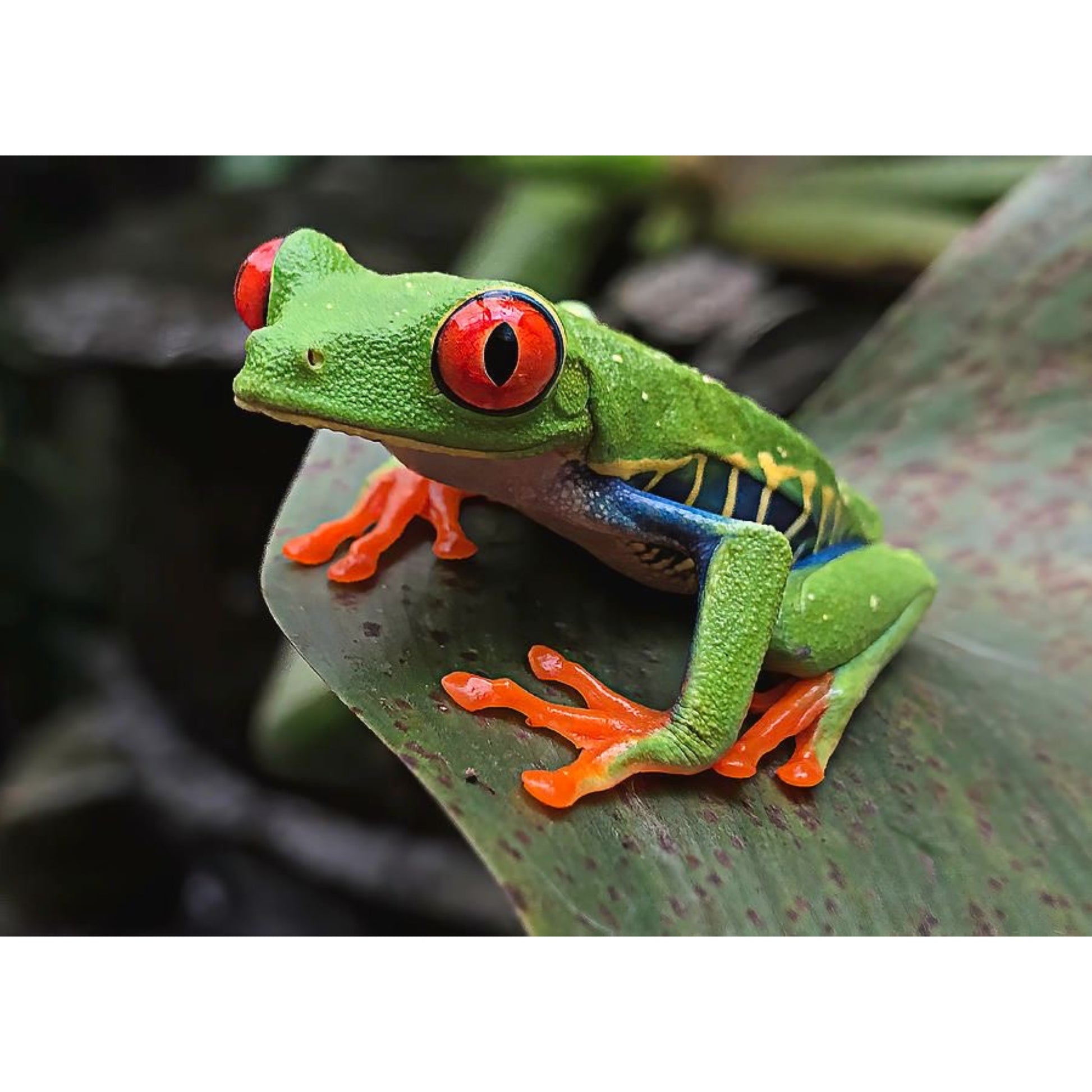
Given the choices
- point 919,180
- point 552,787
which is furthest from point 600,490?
point 919,180

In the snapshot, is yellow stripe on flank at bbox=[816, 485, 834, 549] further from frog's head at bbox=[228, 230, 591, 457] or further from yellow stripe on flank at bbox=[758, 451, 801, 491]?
frog's head at bbox=[228, 230, 591, 457]

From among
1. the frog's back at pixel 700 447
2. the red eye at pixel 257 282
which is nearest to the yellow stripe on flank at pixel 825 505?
the frog's back at pixel 700 447

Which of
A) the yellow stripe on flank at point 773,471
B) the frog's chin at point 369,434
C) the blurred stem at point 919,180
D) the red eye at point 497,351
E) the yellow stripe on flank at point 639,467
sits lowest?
the frog's chin at point 369,434

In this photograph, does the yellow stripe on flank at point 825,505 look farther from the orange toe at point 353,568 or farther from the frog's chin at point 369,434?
the orange toe at point 353,568

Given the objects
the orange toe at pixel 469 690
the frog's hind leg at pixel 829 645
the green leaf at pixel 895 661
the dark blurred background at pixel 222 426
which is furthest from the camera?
the dark blurred background at pixel 222 426

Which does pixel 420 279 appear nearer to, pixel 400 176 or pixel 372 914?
pixel 372 914

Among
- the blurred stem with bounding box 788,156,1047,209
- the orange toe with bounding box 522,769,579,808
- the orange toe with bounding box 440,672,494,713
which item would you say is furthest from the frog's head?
the blurred stem with bounding box 788,156,1047,209

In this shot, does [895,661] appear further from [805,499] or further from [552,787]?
[552,787]
